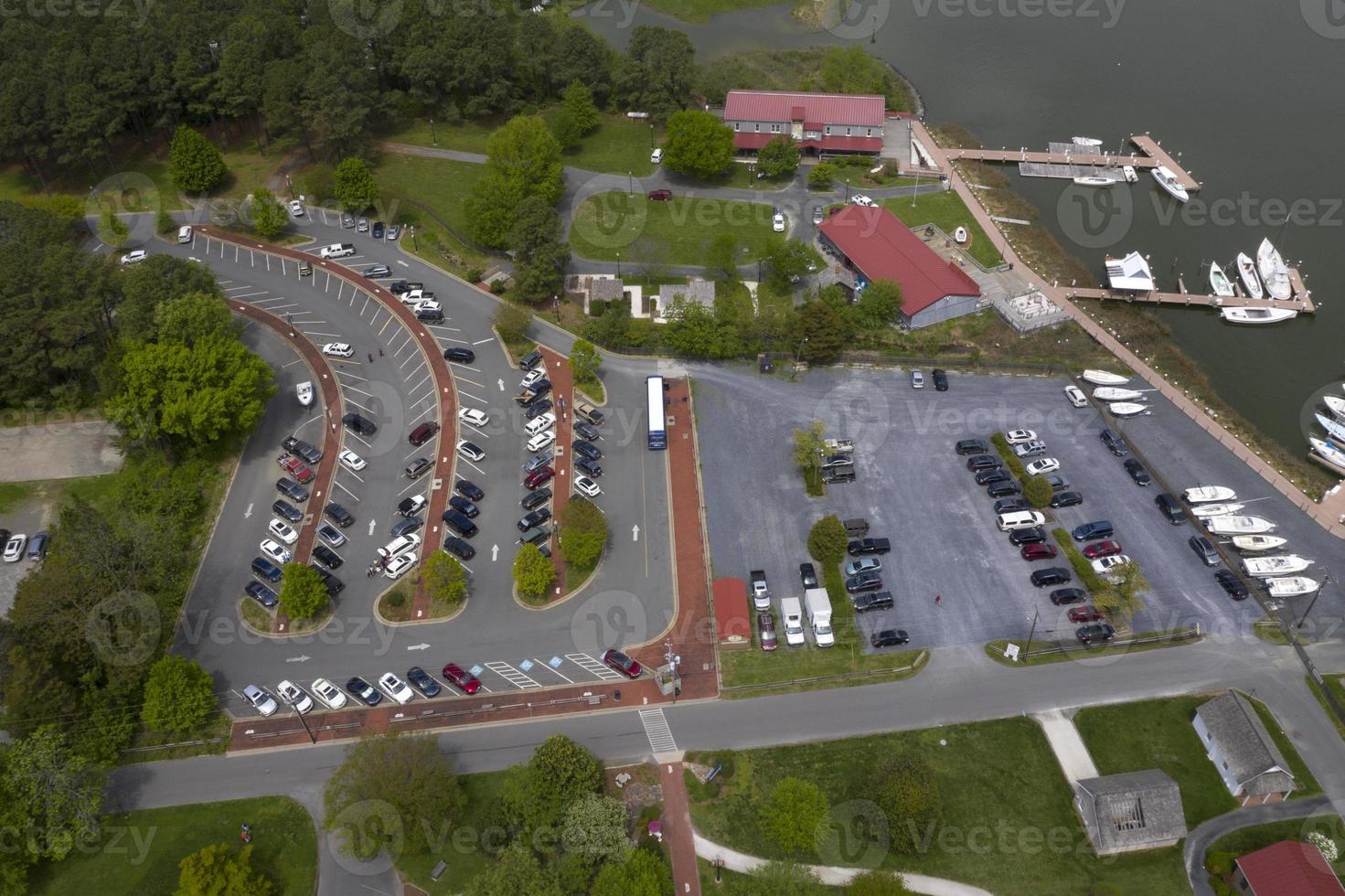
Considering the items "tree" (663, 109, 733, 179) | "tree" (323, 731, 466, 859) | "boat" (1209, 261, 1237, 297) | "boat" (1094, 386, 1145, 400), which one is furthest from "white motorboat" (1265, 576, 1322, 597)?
"tree" (663, 109, 733, 179)

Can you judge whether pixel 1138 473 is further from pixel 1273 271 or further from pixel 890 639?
pixel 1273 271

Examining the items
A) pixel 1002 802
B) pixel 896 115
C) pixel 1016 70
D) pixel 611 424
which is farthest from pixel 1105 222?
pixel 1002 802

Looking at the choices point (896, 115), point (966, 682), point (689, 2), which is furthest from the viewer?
point (689, 2)

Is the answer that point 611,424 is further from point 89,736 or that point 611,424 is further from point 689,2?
point 689,2

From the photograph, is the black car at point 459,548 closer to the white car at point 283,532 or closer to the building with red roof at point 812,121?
the white car at point 283,532

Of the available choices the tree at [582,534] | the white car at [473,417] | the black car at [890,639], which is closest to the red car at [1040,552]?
the black car at [890,639]

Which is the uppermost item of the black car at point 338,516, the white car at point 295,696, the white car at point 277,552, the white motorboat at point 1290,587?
the white motorboat at point 1290,587
